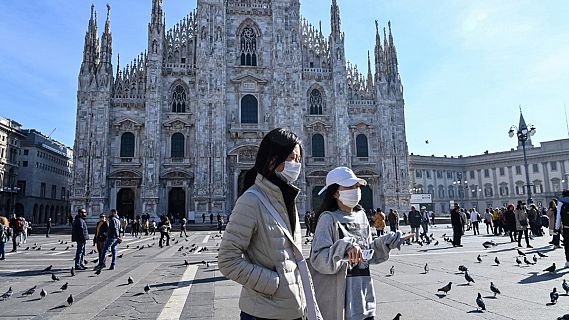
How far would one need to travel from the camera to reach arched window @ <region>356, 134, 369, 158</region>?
37375 mm

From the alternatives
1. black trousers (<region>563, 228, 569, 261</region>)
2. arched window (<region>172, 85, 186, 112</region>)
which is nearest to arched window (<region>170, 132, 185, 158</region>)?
arched window (<region>172, 85, 186, 112</region>)

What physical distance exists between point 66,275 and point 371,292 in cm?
907

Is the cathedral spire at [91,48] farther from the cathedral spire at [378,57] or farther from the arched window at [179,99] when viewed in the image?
the cathedral spire at [378,57]

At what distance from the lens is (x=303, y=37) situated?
126 ft

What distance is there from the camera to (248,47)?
3694 centimetres

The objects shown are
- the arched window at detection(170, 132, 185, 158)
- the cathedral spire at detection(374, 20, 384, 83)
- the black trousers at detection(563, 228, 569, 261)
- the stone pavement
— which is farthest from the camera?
the cathedral spire at detection(374, 20, 384, 83)

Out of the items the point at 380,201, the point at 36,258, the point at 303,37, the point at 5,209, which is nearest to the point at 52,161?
the point at 5,209

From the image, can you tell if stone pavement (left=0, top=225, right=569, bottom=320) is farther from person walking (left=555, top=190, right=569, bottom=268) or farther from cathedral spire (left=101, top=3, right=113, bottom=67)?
cathedral spire (left=101, top=3, right=113, bottom=67)

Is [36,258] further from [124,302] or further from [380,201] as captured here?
[380,201]

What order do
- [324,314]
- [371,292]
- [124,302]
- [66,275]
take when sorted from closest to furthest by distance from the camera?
1. [324,314]
2. [371,292]
3. [124,302]
4. [66,275]

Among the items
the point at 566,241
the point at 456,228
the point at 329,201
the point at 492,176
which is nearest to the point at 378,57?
the point at 456,228

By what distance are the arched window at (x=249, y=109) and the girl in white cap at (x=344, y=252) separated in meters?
32.7

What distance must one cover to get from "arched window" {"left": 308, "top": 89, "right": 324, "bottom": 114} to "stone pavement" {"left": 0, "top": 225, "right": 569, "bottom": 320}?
26.6m

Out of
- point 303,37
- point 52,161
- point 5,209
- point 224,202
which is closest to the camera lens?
Answer: point 224,202
